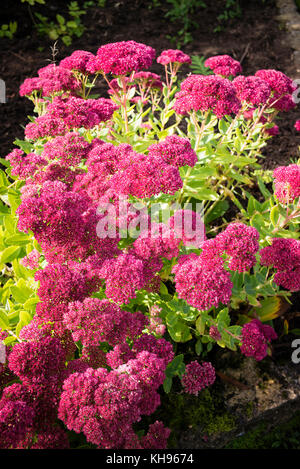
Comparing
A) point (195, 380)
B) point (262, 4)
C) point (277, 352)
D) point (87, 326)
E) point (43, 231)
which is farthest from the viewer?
point (262, 4)

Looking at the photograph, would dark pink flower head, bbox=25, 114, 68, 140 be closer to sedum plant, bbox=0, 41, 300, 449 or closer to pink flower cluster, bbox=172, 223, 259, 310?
sedum plant, bbox=0, 41, 300, 449

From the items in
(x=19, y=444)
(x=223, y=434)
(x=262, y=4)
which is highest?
(x=262, y=4)

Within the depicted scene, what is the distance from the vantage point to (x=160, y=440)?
1.48 meters

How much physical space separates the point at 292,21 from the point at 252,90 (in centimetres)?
469

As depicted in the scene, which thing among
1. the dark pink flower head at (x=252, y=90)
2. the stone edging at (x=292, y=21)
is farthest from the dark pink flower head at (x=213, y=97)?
the stone edging at (x=292, y=21)

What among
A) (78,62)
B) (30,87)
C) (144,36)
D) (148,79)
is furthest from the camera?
(144,36)

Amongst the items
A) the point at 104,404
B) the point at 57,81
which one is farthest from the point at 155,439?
the point at 57,81

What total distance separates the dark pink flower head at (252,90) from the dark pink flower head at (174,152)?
0.65m

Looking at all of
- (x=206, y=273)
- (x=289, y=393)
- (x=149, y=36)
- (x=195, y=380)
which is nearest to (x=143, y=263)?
(x=206, y=273)

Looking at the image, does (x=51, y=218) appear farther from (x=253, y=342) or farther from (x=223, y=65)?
(x=223, y=65)

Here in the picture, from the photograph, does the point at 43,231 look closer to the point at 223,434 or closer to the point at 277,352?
the point at 223,434

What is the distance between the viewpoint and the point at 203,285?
1.64 meters

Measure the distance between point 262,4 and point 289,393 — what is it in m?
6.51

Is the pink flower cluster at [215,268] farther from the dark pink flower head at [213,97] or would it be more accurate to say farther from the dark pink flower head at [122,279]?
the dark pink flower head at [213,97]
